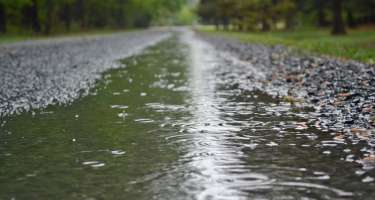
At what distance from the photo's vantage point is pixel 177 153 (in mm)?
9969

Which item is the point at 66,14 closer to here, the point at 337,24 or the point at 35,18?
the point at 35,18

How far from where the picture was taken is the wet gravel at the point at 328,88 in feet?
38.9

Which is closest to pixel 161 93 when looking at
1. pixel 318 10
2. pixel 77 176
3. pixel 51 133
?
pixel 51 133

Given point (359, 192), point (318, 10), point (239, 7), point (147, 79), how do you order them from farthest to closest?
point (239, 7) < point (318, 10) < point (147, 79) < point (359, 192)

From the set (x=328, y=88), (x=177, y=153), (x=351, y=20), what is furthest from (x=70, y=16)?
(x=177, y=153)

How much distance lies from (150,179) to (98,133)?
3955 mm

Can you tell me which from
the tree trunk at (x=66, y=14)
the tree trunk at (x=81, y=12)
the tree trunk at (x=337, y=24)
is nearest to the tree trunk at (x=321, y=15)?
the tree trunk at (x=337, y=24)

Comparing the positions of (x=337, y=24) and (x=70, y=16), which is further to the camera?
(x=70, y=16)

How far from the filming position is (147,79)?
958 inches

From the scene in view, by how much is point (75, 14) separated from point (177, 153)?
4475 inches

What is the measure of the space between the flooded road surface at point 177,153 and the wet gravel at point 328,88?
0.55 metres

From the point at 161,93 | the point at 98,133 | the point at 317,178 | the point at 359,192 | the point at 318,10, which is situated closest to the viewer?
the point at 359,192

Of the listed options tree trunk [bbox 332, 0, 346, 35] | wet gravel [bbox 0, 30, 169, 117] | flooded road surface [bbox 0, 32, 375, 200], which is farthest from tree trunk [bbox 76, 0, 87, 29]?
flooded road surface [bbox 0, 32, 375, 200]

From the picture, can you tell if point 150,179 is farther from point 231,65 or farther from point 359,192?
point 231,65
